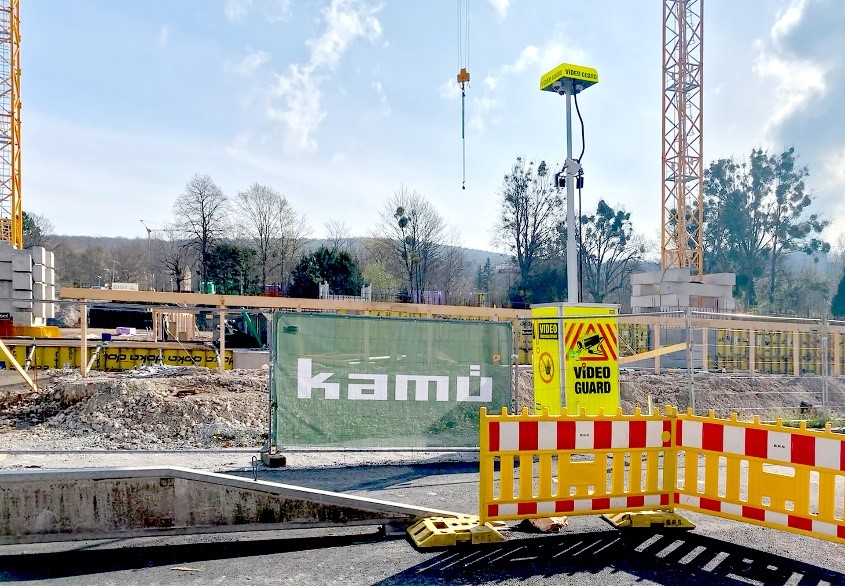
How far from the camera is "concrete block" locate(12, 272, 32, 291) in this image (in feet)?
116

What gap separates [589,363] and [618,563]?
13.5ft

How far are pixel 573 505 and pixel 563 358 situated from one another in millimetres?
3372

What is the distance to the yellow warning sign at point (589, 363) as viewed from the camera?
8.67 m

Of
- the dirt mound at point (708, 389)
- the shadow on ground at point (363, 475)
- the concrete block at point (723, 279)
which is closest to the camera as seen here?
the shadow on ground at point (363, 475)

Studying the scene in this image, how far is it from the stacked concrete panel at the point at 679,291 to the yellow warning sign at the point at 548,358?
39.9m

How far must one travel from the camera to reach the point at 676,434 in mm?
5820

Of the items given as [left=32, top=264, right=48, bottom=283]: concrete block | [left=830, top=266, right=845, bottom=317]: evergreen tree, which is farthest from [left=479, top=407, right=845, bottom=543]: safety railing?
[left=830, top=266, right=845, bottom=317]: evergreen tree

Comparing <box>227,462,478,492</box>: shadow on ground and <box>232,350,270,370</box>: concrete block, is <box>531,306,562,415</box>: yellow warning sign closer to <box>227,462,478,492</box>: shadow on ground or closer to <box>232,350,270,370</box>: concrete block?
<box>227,462,478,492</box>: shadow on ground

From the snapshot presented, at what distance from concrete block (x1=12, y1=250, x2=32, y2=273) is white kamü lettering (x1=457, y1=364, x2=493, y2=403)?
35.6 m

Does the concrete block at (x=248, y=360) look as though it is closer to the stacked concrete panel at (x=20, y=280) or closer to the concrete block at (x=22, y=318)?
the stacked concrete panel at (x=20, y=280)

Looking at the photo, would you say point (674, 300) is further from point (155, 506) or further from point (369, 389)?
point (155, 506)

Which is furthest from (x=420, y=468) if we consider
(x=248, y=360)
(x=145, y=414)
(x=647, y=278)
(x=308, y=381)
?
(x=647, y=278)

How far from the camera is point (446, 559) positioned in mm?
4863

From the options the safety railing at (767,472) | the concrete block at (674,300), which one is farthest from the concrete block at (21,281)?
the concrete block at (674,300)
